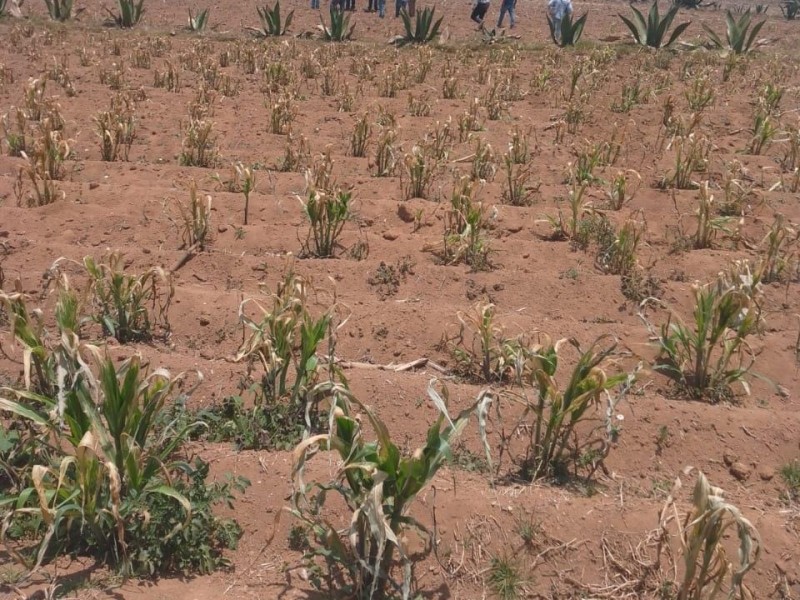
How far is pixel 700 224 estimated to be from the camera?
185 inches

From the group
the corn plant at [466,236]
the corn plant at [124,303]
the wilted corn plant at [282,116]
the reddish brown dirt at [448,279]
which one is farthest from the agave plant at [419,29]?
the corn plant at [124,303]

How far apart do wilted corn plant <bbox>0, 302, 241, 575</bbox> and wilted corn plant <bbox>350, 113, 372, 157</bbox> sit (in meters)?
3.83

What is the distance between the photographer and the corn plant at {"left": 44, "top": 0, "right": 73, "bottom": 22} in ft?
41.5

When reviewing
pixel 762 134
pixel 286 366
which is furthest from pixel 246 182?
pixel 762 134

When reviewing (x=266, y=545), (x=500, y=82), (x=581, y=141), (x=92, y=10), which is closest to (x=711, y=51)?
(x=500, y=82)

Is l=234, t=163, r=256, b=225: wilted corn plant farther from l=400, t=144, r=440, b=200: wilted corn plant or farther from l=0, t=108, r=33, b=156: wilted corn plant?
l=0, t=108, r=33, b=156: wilted corn plant

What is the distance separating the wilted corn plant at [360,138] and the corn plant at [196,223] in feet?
5.81

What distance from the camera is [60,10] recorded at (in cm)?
1277

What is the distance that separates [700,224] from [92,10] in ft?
45.3

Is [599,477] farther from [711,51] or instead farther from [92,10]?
[92,10]

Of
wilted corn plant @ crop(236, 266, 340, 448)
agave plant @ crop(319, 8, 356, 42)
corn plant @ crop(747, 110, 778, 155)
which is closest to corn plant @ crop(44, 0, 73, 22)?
agave plant @ crop(319, 8, 356, 42)

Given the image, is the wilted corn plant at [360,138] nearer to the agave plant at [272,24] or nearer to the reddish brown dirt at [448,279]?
the reddish brown dirt at [448,279]

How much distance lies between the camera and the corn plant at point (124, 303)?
350 centimetres

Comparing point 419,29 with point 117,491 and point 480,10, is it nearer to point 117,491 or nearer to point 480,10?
point 480,10
